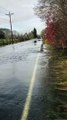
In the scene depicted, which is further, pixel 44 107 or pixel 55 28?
pixel 55 28

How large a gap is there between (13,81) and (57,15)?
11.7 metres

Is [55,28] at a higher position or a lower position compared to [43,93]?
higher

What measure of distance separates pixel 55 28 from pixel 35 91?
13.7 meters

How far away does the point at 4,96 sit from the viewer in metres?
10.1

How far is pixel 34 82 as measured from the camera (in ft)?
42.8

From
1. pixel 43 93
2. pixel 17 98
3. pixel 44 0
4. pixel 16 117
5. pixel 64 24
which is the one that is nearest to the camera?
pixel 16 117

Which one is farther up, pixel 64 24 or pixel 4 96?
pixel 64 24

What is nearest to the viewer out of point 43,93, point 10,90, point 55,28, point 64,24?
point 43,93

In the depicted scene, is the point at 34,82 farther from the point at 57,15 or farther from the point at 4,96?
the point at 57,15

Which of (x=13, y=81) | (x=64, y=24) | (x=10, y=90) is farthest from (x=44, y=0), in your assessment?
(x=10, y=90)

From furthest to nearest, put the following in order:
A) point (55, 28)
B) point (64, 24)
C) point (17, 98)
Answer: point (55, 28) < point (64, 24) < point (17, 98)

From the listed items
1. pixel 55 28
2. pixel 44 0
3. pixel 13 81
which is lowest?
pixel 13 81

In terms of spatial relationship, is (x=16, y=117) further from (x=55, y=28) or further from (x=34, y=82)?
(x=55, y=28)

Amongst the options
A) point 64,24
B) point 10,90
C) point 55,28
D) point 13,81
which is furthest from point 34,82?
point 55,28
